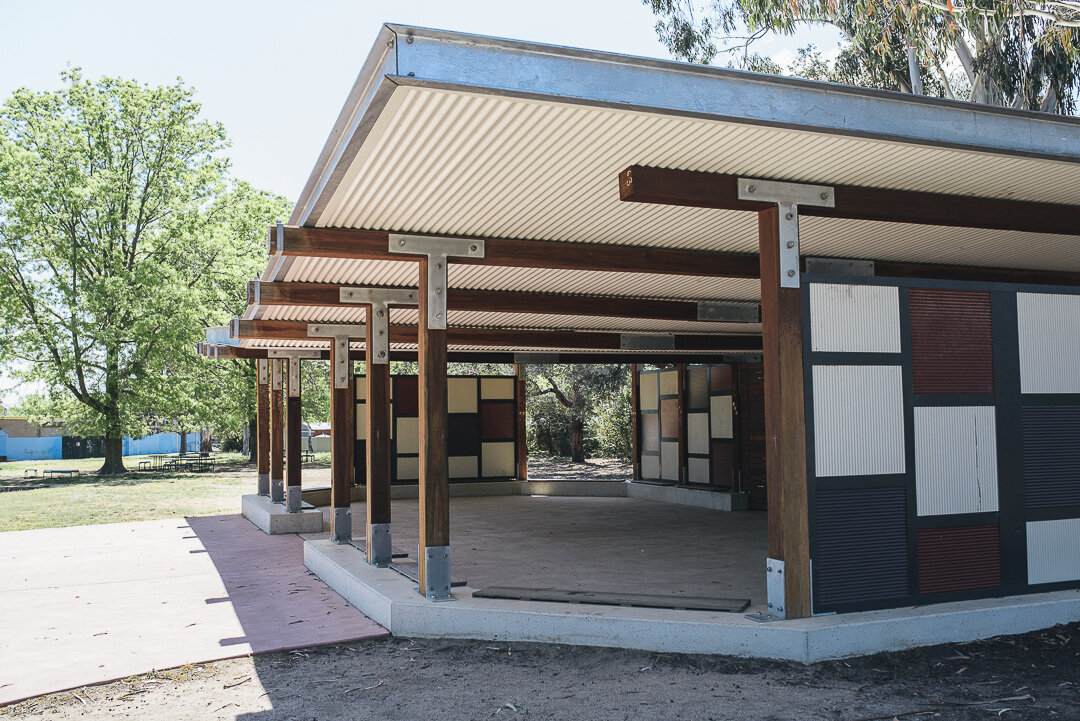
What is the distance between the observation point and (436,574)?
6.69m

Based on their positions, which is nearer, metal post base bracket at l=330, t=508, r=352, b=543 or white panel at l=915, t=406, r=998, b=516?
white panel at l=915, t=406, r=998, b=516

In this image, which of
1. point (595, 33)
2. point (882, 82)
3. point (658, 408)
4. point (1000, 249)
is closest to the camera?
point (1000, 249)

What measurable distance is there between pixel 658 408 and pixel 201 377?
18153 millimetres

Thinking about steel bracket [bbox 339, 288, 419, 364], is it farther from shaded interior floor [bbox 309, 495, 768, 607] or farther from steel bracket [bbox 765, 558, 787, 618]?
steel bracket [bbox 765, 558, 787, 618]

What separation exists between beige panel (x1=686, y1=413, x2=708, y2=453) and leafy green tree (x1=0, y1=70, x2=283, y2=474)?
15670mm

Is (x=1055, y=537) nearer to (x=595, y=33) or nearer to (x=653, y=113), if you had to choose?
(x=653, y=113)

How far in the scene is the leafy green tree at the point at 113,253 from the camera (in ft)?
79.6

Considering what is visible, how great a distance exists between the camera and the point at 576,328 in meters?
13.4

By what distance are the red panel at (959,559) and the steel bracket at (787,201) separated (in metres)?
2.04

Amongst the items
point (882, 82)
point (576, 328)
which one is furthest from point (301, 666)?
point (882, 82)

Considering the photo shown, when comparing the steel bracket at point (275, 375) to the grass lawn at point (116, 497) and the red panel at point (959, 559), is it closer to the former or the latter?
the grass lawn at point (116, 497)

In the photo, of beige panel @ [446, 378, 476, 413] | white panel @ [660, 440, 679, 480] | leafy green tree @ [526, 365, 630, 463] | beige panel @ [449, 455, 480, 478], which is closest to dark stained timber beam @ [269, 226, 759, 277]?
white panel @ [660, 440, 679, 480]

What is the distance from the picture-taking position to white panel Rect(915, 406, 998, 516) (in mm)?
Answer: 5945

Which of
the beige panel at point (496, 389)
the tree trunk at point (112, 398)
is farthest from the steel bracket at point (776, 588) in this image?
the tree trunk at point (112, 398)
